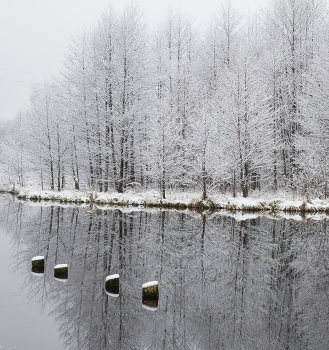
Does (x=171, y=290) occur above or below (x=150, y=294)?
below

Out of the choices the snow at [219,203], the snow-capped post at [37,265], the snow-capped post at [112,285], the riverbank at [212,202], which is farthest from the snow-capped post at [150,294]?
the riverbank at [212,202]

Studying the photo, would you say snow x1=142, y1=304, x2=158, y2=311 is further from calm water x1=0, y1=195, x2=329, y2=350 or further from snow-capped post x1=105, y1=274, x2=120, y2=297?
snow-capped post x1=105, y1=274, x2=120, y2=297

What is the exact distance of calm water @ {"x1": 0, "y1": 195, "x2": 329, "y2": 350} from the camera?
15.2 ft

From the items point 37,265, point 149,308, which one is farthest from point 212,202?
point 149,308

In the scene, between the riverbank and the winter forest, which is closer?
the riverbank

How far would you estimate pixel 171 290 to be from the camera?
6.20 metres

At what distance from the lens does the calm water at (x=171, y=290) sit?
4641 millimetres

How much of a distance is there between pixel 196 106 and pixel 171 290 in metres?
18.6

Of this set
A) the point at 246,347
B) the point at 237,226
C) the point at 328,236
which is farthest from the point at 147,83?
the point at 246,347

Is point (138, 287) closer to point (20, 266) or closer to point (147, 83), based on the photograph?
point (20, 266)

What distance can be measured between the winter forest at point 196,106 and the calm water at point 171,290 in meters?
8.29

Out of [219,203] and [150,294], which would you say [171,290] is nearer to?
[150,294]

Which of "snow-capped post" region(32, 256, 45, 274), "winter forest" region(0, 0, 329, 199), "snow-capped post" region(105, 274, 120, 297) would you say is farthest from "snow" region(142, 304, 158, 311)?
"winter forest" region(0, 0, 329, 199)

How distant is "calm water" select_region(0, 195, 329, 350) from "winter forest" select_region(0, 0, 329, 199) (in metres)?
8.29
